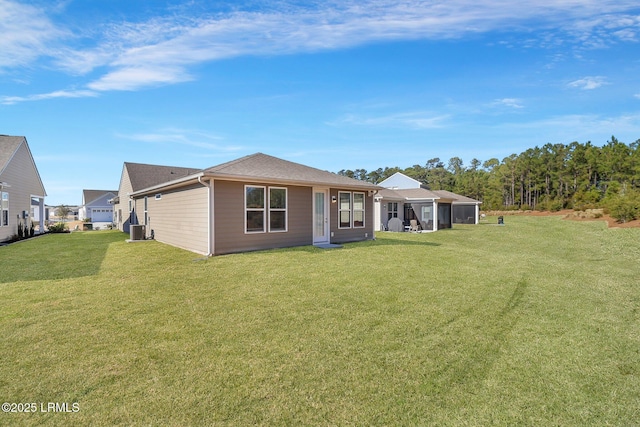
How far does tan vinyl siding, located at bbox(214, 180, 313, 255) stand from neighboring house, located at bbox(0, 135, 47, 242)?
1065 centimetres

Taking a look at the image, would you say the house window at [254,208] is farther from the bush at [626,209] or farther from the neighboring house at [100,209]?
the neighboring house at [100,209]

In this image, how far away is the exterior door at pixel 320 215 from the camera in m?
11.4

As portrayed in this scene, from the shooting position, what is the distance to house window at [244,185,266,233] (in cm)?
966

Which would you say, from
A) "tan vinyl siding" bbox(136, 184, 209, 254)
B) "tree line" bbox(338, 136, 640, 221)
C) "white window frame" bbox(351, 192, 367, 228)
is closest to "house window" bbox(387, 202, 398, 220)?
"white window frame" bbox(351, 192, 367, 228)

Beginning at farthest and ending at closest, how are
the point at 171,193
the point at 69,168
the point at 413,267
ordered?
the point at 69,168 → the point at 171,193 → the point at 413,267

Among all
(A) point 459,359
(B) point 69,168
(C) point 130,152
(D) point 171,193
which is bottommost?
(A) point 459,359

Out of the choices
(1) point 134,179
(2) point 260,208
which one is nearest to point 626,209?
(2) point 260,208

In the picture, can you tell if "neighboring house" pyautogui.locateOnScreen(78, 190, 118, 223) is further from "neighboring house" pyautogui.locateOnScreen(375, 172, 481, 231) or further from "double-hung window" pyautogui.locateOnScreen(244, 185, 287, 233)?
"double-hung window" pyautogui.locateOnScreen(244, 185, 287, 233)

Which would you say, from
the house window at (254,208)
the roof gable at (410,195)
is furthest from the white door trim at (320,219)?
the roof gable at (410,195)

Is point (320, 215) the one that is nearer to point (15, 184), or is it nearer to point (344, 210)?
point (344, 210)

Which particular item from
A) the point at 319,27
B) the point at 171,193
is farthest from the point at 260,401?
the point at 171,193

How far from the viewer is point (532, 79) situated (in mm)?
→ 12961

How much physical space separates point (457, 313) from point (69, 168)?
26.4 m

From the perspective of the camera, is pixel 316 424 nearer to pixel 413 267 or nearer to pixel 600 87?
pixel 413 267
